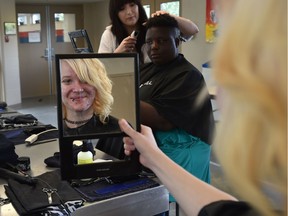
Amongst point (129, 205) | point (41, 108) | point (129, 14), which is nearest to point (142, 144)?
point (129, 205)

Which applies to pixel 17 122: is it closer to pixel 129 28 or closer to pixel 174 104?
pixel 129 28

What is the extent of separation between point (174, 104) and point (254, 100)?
1.18m

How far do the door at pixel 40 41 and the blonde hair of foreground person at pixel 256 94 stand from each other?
26.9ft

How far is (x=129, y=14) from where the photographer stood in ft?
6.92

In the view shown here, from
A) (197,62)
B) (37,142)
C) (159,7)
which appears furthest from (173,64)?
(159,7)

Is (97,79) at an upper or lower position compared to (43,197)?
upper

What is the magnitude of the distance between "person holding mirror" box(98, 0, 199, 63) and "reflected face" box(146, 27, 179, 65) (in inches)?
6.4

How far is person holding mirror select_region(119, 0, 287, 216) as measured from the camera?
481mm

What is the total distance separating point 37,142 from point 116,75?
0.84 m

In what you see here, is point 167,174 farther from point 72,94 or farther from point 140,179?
point 72,94

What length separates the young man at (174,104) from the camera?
1.67m

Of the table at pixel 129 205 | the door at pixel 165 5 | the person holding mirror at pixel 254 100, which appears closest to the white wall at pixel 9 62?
the door at pixel 165 5

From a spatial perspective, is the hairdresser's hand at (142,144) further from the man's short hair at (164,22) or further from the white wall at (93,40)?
the white wall at (93,40)

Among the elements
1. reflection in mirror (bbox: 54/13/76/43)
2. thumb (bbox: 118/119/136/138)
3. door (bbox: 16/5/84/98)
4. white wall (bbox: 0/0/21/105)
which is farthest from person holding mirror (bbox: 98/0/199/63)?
reflection in mirror (bbox: 54/13/76/43)
